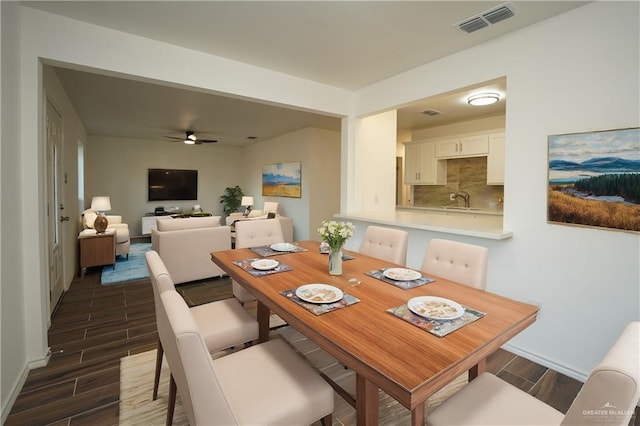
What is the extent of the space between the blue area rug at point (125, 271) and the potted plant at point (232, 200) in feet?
11.1

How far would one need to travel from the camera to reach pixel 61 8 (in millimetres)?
2168

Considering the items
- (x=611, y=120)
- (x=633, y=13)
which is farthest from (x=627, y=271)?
(x=633, y=13)

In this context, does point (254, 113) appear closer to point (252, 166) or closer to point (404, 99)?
point (404, 99)

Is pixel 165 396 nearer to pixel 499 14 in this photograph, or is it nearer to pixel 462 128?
pixel 499 14

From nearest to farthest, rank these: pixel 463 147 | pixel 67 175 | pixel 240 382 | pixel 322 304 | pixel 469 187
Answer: pixel 240 382, pixel 322 304, pixel 67 175, pixel 463 147, pixel 469 187

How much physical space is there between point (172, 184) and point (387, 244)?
24.6ft

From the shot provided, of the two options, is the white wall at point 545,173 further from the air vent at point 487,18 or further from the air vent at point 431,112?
the air vent at point 431,112

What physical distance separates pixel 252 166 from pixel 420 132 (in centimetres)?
494

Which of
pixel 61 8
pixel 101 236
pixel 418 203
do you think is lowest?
pixel 101 236

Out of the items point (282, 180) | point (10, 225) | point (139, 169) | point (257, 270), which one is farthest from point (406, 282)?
point (139, 169)

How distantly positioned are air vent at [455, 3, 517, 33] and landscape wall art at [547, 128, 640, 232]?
37.8 inches

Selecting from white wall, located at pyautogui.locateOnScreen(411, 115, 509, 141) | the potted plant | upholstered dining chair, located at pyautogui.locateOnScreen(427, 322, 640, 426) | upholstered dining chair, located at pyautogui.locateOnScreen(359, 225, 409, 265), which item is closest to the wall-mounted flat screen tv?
the potted plant

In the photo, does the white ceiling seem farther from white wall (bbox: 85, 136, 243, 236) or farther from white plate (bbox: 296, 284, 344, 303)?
white wall (bbox: 85, 136, 243, 236)

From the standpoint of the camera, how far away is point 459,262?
199cm
